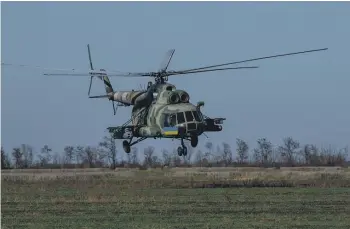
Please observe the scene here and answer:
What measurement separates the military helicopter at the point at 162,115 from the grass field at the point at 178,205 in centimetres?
291

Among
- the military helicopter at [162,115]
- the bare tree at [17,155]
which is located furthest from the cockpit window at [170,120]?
the bare tree at [17,155]

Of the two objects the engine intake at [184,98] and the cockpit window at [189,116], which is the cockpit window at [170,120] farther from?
the engine intake at [184,98]

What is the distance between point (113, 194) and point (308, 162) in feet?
268

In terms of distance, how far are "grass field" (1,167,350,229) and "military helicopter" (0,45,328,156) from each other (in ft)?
9.55

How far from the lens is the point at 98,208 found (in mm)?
35000

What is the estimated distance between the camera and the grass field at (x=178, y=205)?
29344mm

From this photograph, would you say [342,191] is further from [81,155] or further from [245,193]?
[81,155]

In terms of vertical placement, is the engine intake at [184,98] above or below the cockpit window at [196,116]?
above

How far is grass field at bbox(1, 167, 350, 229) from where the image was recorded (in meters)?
29.3

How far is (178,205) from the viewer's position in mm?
36375

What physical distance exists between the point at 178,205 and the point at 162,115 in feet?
24.6

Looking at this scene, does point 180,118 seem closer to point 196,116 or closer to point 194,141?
point 196,116

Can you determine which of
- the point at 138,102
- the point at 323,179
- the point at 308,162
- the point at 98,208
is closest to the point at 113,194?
the point at 138,102

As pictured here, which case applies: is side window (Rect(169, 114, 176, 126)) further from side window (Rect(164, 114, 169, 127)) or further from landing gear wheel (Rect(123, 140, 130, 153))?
landing gear wheel (Rect(123, 140, 130, 153))
